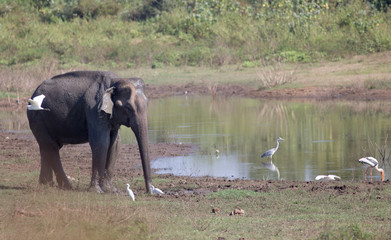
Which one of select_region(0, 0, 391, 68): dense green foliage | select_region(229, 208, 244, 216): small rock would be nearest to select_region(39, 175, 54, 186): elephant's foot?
select_region(229, 208, 244, 216): small rock

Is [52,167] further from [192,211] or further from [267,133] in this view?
[267,133]

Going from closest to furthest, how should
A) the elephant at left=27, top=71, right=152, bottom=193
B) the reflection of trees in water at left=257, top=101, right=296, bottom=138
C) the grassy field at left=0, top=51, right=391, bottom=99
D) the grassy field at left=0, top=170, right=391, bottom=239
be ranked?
the grassy field at left=0, top=170, right=391, bottom=239 < the elephant at left=27, top=71, right=152, bottom=193 < the reflection of trees in water at left=257, top=101, right=296, bottom=138 < the grassy field at left=0, top=51, right=391, bottom=99

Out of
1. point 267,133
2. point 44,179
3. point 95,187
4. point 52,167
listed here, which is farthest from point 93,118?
point 267,133

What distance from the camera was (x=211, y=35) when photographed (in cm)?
3934

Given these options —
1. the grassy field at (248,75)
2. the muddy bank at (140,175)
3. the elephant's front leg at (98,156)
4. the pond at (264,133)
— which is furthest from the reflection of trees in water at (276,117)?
the elephant's front leg at (98,156)

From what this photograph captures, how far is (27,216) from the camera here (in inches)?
289

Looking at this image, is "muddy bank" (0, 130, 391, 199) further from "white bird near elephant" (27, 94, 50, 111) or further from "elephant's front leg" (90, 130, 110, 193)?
"white bird near elephant" (27, 94, 50, 111)

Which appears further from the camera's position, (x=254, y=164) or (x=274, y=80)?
(x=274, y=80)

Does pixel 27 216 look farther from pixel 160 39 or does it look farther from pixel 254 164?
pixel 160 39

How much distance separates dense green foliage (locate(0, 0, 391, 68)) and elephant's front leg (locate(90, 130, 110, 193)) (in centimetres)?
2335

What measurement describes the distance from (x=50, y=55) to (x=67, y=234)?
31.6 m

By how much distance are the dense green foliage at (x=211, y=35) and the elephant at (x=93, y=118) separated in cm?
2252

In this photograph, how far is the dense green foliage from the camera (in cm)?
3459

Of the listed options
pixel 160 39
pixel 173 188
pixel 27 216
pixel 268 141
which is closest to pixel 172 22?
pixel 160 39
